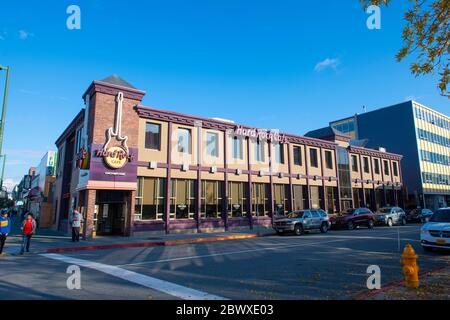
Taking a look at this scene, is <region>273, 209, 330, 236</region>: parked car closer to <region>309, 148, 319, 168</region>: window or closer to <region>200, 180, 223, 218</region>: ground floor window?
<region>200, 180, 223, 218</region>: ground floor window

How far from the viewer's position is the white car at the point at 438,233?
36.3 ft

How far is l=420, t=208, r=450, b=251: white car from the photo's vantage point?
11.1 m

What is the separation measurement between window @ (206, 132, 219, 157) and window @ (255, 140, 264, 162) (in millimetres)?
4448

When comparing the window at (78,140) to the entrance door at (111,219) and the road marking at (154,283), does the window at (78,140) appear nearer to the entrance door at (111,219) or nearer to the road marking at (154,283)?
the entrance door at (111,219)

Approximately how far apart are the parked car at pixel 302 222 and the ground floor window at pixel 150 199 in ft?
27.3

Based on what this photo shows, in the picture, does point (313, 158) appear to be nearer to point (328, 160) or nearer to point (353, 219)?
point (328, 160)

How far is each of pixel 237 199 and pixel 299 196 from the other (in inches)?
314

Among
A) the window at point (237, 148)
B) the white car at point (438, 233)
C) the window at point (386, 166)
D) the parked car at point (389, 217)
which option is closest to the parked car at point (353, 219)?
the parked car at point (389, 217)

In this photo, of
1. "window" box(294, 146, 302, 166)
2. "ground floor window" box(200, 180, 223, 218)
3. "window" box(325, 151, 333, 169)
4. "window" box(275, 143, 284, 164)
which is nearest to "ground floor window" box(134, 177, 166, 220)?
"ground floor window" box(200, 180, 223, 218)

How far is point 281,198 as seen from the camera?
2983 centimetres

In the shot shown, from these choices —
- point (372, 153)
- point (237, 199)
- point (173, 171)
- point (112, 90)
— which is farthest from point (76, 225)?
point (372, 153)
